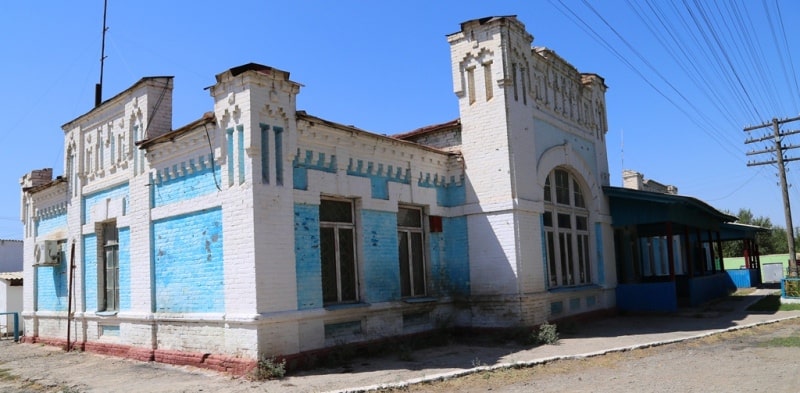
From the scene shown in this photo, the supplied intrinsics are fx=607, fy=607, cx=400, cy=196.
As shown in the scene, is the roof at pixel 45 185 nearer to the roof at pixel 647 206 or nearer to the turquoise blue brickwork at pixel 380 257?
the turquoise blue brickwork at pixel 380 257

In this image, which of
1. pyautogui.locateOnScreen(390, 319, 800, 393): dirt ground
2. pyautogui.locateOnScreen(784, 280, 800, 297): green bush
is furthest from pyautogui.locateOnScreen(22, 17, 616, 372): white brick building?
pyautogui.locateOnScreen(784, 280, 800, 297): green bush

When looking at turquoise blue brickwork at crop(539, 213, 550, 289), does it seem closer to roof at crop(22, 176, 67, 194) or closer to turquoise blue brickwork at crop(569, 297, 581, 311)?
turquoise blue brickwork at crop(569, 297, 581, 311)

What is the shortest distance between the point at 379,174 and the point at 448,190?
2436 mm

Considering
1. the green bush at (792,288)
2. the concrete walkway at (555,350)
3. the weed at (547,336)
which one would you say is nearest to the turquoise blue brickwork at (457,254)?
the concrete walkway at (555,350)

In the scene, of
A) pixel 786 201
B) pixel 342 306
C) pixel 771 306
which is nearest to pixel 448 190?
pixel 342 306

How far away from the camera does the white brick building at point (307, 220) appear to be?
31.7 feet

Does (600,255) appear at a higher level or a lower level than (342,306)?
higher

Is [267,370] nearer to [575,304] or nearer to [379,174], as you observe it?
[379,174]

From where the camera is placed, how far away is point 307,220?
10.3m

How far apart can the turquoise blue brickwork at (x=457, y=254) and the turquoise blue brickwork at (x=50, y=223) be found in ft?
31.1

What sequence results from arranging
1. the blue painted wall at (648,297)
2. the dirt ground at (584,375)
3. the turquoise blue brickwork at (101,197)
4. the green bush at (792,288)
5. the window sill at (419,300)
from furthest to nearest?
1. the green bush at (792,288)
2. the blue painted wall at (648,297)
3. the turquoise blue brickwork at (101,197)
4. the window sill at (419,300)
5. the dirt ground at (584,375)

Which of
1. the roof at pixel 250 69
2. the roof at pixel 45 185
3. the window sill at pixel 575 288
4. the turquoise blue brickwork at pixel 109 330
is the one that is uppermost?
the roof at pixel 250 69

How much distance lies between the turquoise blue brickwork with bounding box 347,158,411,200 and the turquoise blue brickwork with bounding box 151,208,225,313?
2766 mm

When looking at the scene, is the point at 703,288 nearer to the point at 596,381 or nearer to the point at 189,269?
the point at 596,381
